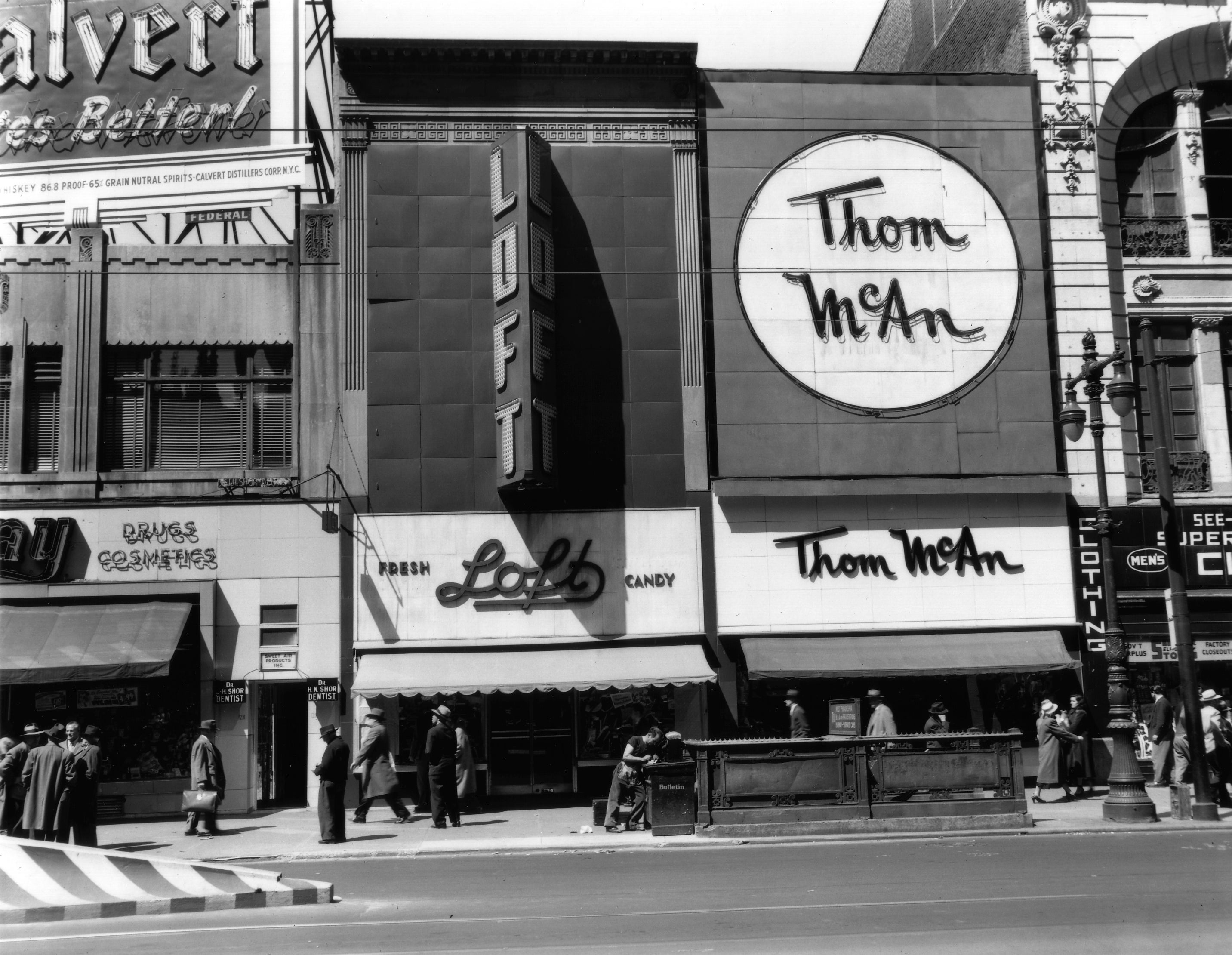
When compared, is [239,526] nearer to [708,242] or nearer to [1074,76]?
[708,242]

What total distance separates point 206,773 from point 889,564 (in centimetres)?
1249

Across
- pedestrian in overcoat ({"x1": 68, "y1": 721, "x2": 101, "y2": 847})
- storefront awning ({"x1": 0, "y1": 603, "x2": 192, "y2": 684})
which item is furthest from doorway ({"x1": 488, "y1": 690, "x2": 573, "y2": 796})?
pedestrian in overcoat ({"x1": 68, "y1": 721, "x2": 101, "y2": 847})

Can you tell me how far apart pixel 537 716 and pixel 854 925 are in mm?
13023

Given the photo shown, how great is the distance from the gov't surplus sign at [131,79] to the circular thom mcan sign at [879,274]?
11767 millimetres

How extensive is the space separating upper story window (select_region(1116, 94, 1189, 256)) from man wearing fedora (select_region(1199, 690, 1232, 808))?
33.9 ft

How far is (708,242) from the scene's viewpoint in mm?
24141

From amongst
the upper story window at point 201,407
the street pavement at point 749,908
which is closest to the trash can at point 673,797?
the street pavement at point 749,908

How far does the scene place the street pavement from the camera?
1006 centimetres

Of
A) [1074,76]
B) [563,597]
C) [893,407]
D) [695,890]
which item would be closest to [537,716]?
[563,597]

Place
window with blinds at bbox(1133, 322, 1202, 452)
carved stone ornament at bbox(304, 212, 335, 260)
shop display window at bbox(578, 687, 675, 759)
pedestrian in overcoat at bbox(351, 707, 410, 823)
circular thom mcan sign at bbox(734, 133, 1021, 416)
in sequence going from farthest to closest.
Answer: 1. window with blinds at bbox(1133, 322, 1202, 452)
2. circular thom mcan sign at bbox(734, 133, 1021, 416)
3. carved stone ornament at bbox(304, 212, 335, 260)
4. shop display window at bbox(578, 687, 675, 759)
5. pedestrian in overcoat at bbox(351, 707, 410, 823)

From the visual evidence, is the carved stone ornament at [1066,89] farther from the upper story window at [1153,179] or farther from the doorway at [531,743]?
the doorway at [531,743]

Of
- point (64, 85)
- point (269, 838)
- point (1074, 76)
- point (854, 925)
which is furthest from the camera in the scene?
point (64, 85)

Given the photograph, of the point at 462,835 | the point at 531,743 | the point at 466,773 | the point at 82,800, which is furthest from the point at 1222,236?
the point at 82,800

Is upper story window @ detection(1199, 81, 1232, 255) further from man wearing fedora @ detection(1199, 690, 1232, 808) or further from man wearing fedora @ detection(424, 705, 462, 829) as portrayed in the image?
man wearing fedora @ detection(424, 705, 462, 829)
